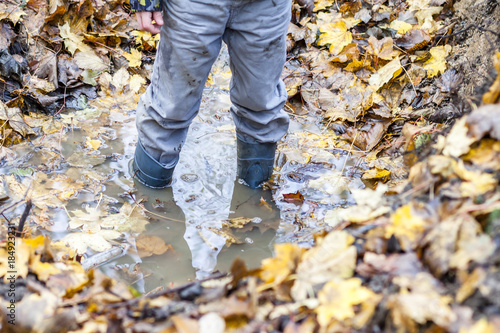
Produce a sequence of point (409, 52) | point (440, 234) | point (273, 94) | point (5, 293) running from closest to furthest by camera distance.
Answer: point (440, 234) < point (5, 293) < point (273, 94) < point (409, 52)

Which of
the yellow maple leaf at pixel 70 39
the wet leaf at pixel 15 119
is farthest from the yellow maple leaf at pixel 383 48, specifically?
the wet leaf at pixel 15 119

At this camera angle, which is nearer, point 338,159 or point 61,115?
point 338,159

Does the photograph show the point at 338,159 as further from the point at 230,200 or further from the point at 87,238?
the point at 87,238

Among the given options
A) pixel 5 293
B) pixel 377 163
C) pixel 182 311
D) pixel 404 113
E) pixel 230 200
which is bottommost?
pixel 230 200

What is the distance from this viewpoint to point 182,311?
85cm

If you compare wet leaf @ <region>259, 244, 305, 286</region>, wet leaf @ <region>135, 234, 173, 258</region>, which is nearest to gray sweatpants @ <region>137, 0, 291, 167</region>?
wet leaf @ <region>135, 234, 173, 258</region>

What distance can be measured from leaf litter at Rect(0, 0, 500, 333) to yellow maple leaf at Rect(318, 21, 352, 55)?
0.01 metres

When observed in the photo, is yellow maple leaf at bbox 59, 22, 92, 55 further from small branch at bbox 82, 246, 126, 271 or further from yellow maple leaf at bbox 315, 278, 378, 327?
yellow maple leaf at bbox 315, 278, 378, 327

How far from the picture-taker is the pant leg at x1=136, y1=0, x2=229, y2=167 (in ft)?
5.56

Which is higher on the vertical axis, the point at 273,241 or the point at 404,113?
the point at 404,113

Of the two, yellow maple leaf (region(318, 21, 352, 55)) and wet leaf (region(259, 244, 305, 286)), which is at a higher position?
wet leaf (region(259, 244, 305, 286))

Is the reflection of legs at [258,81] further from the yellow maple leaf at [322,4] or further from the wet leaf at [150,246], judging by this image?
the yellow maple leaf at [322,4]

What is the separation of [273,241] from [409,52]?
6.14 ft

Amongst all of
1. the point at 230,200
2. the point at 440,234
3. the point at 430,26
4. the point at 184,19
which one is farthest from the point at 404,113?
the point at 440,234
